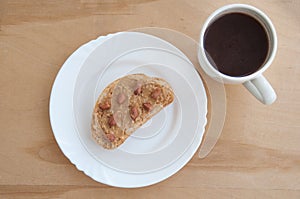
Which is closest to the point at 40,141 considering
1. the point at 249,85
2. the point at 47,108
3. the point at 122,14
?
the point at 47,108

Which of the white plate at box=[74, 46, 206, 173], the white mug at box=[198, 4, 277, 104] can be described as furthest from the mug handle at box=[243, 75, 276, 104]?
the white plate at box=[74, 46, 206, 173]

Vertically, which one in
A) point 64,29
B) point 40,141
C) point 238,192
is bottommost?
point 238,192

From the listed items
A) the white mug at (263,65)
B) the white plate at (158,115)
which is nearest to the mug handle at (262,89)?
the white mug at (263,65)

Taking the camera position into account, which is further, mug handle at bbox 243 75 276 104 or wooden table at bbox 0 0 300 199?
wooden table at bbox 0 0 300 199

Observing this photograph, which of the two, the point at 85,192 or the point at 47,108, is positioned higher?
the point at 47,108

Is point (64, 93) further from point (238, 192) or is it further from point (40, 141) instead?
point (238, 192)

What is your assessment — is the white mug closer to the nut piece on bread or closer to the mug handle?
the mug handle
